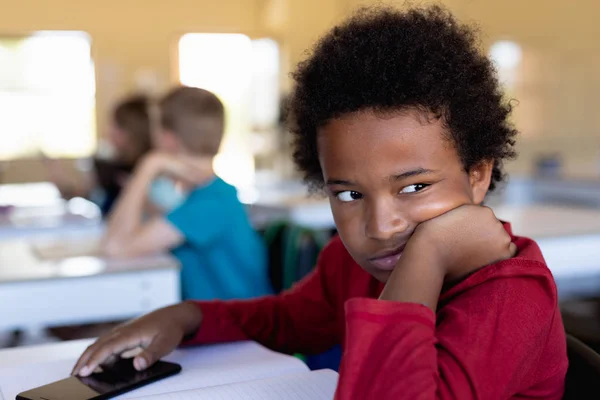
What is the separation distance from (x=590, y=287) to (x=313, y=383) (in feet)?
12.5

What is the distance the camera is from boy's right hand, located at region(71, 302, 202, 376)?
3.02ft

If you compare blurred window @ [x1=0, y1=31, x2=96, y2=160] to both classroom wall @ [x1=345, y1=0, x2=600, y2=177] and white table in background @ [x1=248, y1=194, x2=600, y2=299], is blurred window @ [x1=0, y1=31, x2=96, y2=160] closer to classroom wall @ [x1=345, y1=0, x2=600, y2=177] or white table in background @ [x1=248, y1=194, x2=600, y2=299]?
classroom wall @ [x1=345, y1=0, x2=600, y2=177]

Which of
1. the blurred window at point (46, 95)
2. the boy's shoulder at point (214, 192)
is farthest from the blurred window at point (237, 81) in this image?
the boy's shoulder at point (214, 192)

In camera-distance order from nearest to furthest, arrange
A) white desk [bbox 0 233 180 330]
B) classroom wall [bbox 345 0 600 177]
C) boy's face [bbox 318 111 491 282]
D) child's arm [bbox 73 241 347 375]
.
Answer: boy's face [bbox 318 111 491 282] → child's arm [bbox 73 241 347 375] → white desk [bbox 0 233 180 330] → classroom wall [bbox 345 0 600 177]

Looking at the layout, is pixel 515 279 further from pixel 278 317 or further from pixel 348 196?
pixel 278 317

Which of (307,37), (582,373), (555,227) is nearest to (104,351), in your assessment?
(582,373)

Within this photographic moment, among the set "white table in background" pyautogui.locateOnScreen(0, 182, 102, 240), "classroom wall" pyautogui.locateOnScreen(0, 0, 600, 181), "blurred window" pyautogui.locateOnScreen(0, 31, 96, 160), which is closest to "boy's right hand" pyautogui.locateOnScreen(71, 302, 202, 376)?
"white table in background" pyautogui.locateOnScreen(0, 182, 102, 240)

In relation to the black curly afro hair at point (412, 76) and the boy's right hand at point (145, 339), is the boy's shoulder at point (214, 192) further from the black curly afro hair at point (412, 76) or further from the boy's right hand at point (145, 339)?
the black curly afro hair at point (412, 76)

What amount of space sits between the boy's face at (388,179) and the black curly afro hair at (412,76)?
0.06 feet

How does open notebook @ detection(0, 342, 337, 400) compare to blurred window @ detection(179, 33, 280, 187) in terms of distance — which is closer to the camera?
open notebook @ detection(0, 342, 337, 400)

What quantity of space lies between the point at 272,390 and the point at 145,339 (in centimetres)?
24

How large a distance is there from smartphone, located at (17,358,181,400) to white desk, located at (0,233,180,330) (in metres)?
0.92

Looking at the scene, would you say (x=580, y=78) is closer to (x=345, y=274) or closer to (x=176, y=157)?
(x=176, y=157)

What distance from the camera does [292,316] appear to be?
115 cm
